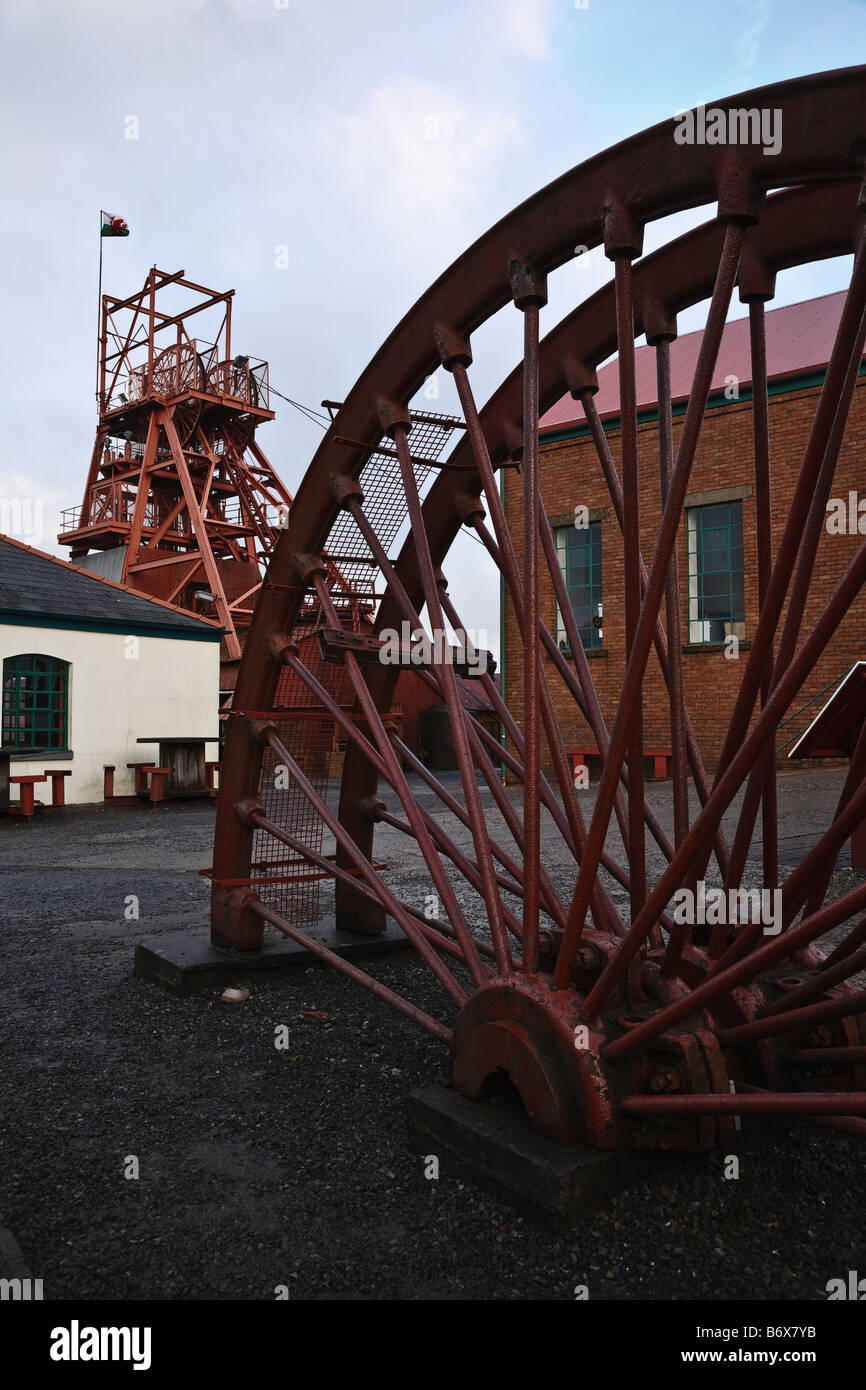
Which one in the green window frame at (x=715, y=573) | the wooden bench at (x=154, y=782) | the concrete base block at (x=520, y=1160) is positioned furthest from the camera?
the green window frame at (x=715, y=573)

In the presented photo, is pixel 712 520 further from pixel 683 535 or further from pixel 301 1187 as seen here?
pixel 301 1187

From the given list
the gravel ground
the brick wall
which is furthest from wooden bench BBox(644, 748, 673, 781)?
the gravel ground

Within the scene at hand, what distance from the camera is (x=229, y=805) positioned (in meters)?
4.80

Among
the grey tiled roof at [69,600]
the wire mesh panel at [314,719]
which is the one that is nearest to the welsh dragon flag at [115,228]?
the grey tiled roof at [69,600]

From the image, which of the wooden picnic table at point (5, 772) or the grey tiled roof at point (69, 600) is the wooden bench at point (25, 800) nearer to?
the wooden picnic table at point (5, 772)

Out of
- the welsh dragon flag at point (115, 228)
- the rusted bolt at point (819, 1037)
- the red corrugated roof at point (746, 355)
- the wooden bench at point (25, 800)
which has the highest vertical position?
the welsh dragon flag at point (115, 228)

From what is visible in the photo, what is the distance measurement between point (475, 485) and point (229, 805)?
2.08 meters

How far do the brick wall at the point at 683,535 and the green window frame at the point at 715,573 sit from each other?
18cm

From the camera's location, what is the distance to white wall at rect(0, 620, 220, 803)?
15.0 meters

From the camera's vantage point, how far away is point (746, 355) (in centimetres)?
1664

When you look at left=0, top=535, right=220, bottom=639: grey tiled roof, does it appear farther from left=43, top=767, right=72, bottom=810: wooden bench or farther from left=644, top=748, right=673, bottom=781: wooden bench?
left=644, top=748, right=673, bottom=781: wooden bench

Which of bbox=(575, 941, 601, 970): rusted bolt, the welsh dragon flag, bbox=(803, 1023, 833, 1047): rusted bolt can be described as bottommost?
bbox=(803, 1023, 833, 1047): rusted bolt

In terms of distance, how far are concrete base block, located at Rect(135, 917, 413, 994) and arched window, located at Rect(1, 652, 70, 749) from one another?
10982mm

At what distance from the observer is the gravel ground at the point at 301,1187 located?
2160mm
